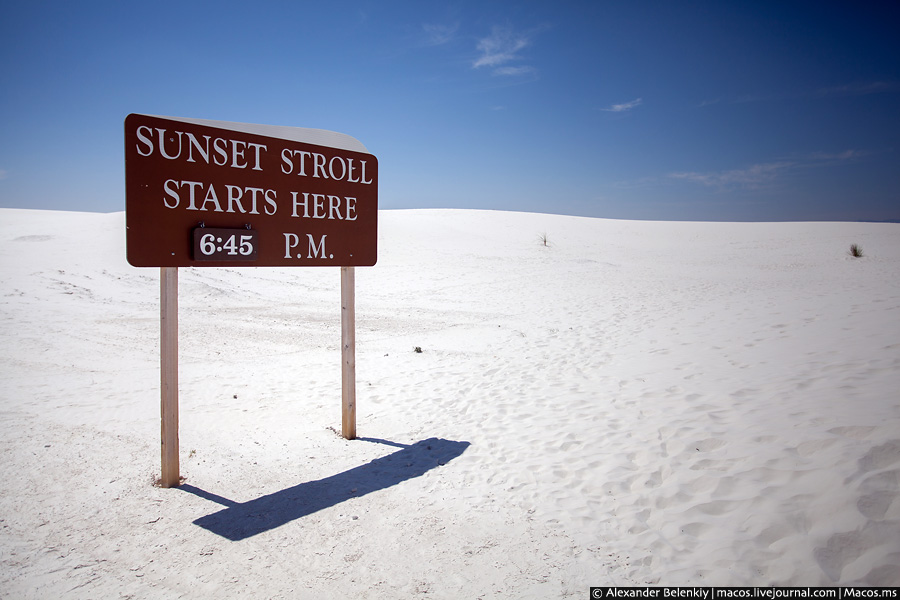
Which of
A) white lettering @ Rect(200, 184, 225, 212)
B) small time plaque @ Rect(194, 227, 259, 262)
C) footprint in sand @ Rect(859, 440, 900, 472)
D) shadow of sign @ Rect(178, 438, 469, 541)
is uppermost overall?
white lettering @ Rect(200, 184, 225, 212)

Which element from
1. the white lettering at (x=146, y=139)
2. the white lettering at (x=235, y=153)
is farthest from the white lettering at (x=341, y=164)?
the white lettering at (x=146, y=139)

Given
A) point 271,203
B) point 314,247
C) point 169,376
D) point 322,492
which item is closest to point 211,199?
point 271,203

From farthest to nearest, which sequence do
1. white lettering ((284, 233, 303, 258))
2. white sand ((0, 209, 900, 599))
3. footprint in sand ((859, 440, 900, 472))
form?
white lettering ((284, 233, 303, 258))
footprint in sand ((859, 440, 900, 472))
white sand ((0, 209, 900, 599))

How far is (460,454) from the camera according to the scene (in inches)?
178

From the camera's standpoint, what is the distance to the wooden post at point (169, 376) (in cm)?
378

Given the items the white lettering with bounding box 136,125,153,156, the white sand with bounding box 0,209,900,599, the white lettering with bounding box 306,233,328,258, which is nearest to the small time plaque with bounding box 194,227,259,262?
the white lettering with bounding box 306,233,328,258

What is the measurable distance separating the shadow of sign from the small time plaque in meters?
1.84

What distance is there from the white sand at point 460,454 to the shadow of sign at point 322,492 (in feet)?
0.07

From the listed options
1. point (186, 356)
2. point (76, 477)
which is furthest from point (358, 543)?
point (186, 356)

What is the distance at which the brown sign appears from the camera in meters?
3.62

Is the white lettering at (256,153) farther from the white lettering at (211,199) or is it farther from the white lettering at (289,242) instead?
the white lettering at (289,242)

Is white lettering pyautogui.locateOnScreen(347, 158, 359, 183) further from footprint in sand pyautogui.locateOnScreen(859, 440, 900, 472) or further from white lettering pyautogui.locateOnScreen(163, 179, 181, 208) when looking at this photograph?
footprint in sand pyautogui.locateOnScreen(859, 440, 900, 472)

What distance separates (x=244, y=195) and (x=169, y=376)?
154 cm

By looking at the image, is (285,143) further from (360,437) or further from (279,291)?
(279,291)
